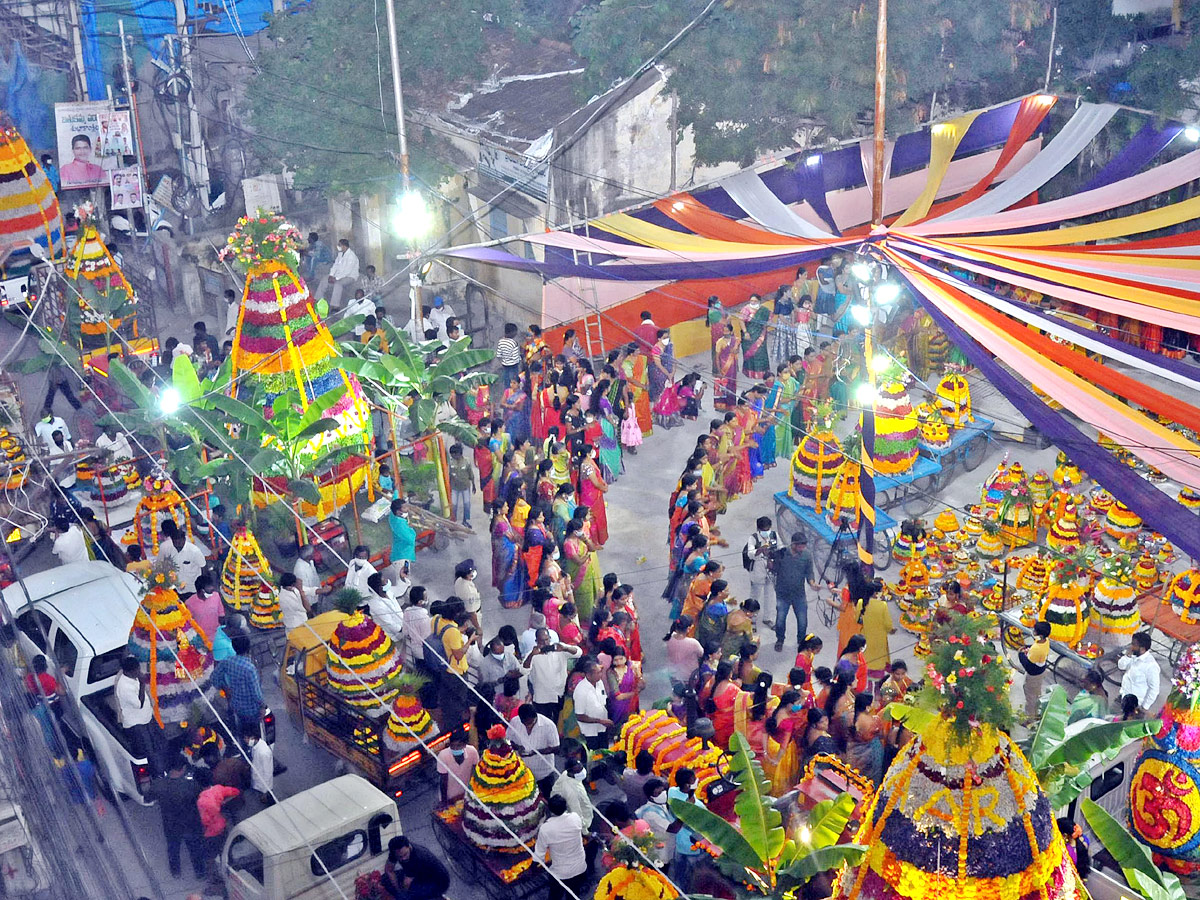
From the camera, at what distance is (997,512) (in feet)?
36.1

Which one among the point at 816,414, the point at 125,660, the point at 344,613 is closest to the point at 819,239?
the point at 816,414

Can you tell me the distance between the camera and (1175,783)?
7.14m

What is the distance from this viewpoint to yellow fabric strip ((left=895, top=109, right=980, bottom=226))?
43.2 ft

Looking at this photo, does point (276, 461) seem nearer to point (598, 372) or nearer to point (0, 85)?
point (598, 372)

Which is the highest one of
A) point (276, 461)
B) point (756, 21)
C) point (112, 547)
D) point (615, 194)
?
point (756, 21)

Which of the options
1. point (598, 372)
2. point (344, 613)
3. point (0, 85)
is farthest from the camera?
point (0, 85)

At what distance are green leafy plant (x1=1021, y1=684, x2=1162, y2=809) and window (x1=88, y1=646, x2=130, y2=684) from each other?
549 cm

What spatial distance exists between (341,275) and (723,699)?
9347 mm

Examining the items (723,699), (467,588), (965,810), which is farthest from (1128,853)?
(467,588)

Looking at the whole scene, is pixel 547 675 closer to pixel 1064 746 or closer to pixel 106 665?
pixel 106 665

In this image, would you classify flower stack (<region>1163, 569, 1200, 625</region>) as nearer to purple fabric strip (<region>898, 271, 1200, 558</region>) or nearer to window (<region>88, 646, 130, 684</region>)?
purple fabric strip (<region>898, 271, 1200, 558</region>)

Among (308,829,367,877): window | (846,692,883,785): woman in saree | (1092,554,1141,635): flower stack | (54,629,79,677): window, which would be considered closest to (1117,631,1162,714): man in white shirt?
(1092,554,1141,635): flower stack

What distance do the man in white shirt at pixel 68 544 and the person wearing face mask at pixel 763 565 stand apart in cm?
479

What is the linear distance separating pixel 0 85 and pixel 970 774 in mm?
18367
